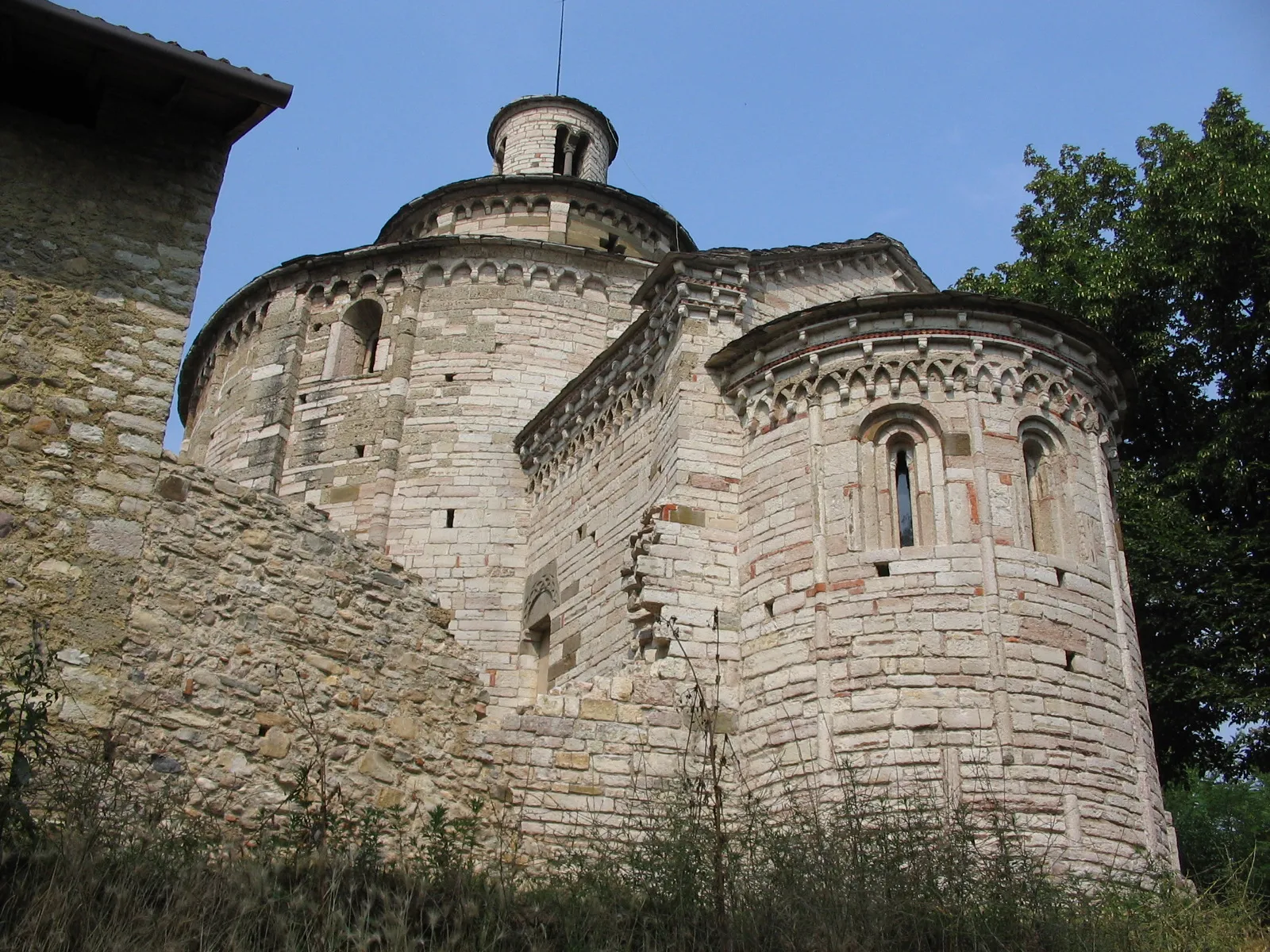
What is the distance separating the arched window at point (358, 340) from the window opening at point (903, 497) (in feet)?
30.4

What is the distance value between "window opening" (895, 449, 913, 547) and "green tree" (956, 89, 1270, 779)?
3885mm

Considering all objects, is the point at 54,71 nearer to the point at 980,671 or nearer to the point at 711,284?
the point at 711,284

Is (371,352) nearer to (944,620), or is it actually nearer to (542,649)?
(542,649)

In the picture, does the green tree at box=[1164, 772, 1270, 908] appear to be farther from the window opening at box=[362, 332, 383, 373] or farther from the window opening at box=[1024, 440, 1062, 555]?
the window opening at box=[362, 332, 383, 373]

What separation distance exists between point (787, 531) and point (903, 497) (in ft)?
3.89

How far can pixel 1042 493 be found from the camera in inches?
Answer: 515

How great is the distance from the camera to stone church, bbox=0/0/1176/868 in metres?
8.95

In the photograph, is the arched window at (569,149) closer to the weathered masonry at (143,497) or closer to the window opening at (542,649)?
the window opening at (542,649)

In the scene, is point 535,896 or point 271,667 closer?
point 535,896

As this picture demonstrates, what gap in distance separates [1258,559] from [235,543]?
13265mm

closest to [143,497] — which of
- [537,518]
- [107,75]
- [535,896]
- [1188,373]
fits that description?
[107,75]

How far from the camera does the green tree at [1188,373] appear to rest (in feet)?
54.4

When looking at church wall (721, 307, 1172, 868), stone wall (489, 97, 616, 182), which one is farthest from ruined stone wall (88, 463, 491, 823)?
stone wall (489, 97, 616, 182)

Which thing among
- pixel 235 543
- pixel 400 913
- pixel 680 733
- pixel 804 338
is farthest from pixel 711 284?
pixel 400 913
